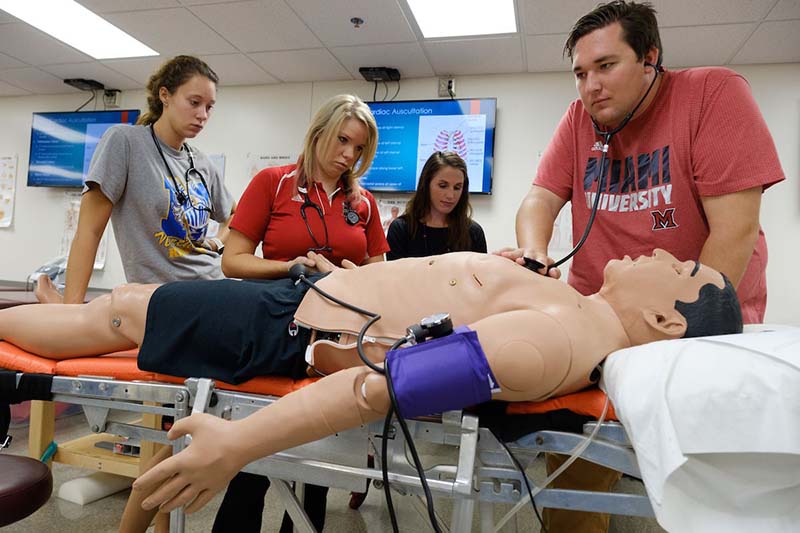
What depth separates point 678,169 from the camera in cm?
127

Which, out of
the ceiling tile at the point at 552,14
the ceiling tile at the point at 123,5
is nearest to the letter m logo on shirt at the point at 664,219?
the ceiling tile at the point at 552,14

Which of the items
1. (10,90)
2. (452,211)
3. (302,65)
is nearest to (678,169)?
(452,211)

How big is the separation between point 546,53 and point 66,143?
12.3 ft

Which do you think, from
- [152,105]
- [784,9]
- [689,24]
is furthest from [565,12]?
[152,105]

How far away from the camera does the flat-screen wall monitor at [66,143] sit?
13.4 ft

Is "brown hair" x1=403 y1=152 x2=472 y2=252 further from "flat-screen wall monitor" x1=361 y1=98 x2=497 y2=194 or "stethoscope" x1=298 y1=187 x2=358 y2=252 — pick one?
"flat-screen wall monitor" x1=361 y1=98 x2=497 y2=194

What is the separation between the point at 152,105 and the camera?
1.77 m

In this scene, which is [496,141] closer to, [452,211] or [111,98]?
[452,211]

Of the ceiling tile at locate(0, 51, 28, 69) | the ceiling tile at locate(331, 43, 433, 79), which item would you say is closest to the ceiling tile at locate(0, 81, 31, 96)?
the ceiling tile at locate(0, 51, 28, 69)

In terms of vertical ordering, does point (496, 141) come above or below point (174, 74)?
Answer: above

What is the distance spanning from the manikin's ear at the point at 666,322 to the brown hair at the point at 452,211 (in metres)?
1.29

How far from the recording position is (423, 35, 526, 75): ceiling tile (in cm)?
299

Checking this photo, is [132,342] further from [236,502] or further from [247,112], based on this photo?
[247,112]

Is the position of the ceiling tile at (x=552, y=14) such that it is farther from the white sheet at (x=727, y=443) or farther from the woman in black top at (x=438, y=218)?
→ the white sheet at (x=727, y=443)
